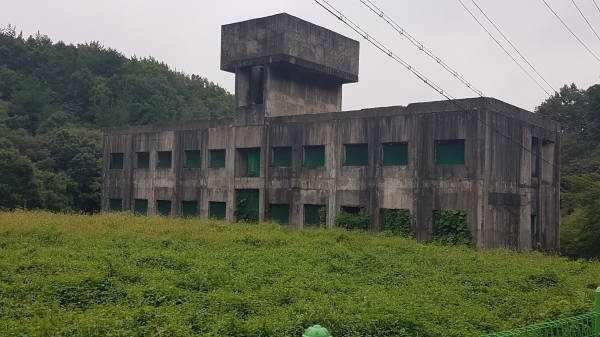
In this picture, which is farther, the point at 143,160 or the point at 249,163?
the point at 143,160

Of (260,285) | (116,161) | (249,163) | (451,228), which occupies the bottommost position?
(260,285)

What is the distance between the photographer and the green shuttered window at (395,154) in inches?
822

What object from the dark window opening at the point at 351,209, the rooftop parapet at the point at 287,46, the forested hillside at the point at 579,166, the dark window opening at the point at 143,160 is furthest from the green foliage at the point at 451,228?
the dark window opening at the point at 143,160

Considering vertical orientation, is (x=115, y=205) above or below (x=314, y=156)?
below

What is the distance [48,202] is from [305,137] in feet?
54.1

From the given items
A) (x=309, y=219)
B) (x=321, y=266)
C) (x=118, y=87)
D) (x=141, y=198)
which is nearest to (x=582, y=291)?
(x=321, y=266)

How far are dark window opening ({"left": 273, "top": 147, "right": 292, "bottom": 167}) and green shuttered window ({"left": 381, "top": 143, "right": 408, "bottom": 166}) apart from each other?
468 cm

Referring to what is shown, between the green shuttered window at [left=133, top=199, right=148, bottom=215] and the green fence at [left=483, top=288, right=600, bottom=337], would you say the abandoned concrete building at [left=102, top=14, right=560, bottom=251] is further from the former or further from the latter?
the green fence at [left=483, top=288, right=600, bottom=337]

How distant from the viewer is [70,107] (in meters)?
54.5

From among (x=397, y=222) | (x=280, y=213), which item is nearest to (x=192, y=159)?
(x=280, y=213)

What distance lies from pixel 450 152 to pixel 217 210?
11.8 metres

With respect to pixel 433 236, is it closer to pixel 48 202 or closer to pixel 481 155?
pixel 481 155

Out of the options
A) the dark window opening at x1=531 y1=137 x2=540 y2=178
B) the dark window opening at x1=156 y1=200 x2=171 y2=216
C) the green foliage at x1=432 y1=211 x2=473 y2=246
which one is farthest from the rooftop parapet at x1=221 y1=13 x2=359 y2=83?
the green foliage at x1=432 y1=211 x2=473 y2=246

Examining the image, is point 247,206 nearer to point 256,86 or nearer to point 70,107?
point 256,86
